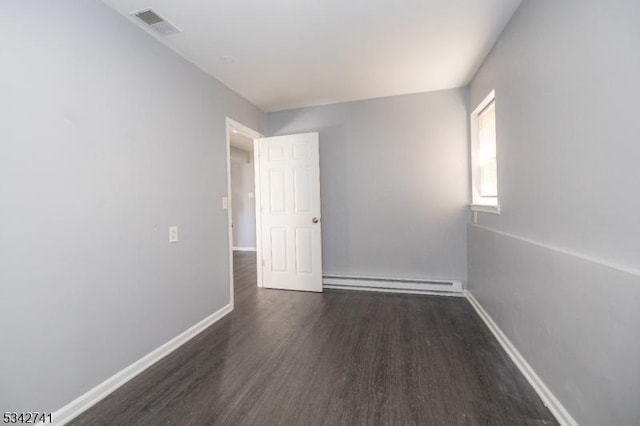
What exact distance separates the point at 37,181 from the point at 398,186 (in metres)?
3.23

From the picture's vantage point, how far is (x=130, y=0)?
1.66 metres

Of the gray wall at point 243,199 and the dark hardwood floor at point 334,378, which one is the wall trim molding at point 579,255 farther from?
the gray wall at point 243,199

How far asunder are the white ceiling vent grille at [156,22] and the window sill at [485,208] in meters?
2.96

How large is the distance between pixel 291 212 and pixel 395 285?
1680mm

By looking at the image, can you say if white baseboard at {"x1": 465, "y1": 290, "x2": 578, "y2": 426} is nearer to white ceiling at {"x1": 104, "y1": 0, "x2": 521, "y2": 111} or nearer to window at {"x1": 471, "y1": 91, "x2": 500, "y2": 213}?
window at {"x1": 471, "y1": 91, "x2": 500, "y2": 213}

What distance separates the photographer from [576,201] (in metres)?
1.28

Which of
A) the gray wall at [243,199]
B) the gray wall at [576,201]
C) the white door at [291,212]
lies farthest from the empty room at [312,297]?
the gray wall at [243,199]

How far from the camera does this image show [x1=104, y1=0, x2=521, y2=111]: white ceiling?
5.86 ft

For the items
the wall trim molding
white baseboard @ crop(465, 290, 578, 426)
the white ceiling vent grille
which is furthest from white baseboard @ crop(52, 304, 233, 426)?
the wall trim molding

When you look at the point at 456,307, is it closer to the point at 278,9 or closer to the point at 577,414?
the point at 577,414

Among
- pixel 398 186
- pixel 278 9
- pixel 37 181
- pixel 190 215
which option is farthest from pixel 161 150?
pixel 398 186

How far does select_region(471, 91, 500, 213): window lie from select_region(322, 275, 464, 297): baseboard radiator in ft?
3.39

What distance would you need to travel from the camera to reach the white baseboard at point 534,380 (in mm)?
1343

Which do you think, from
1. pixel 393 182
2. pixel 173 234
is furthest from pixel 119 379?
pixel 393 182
